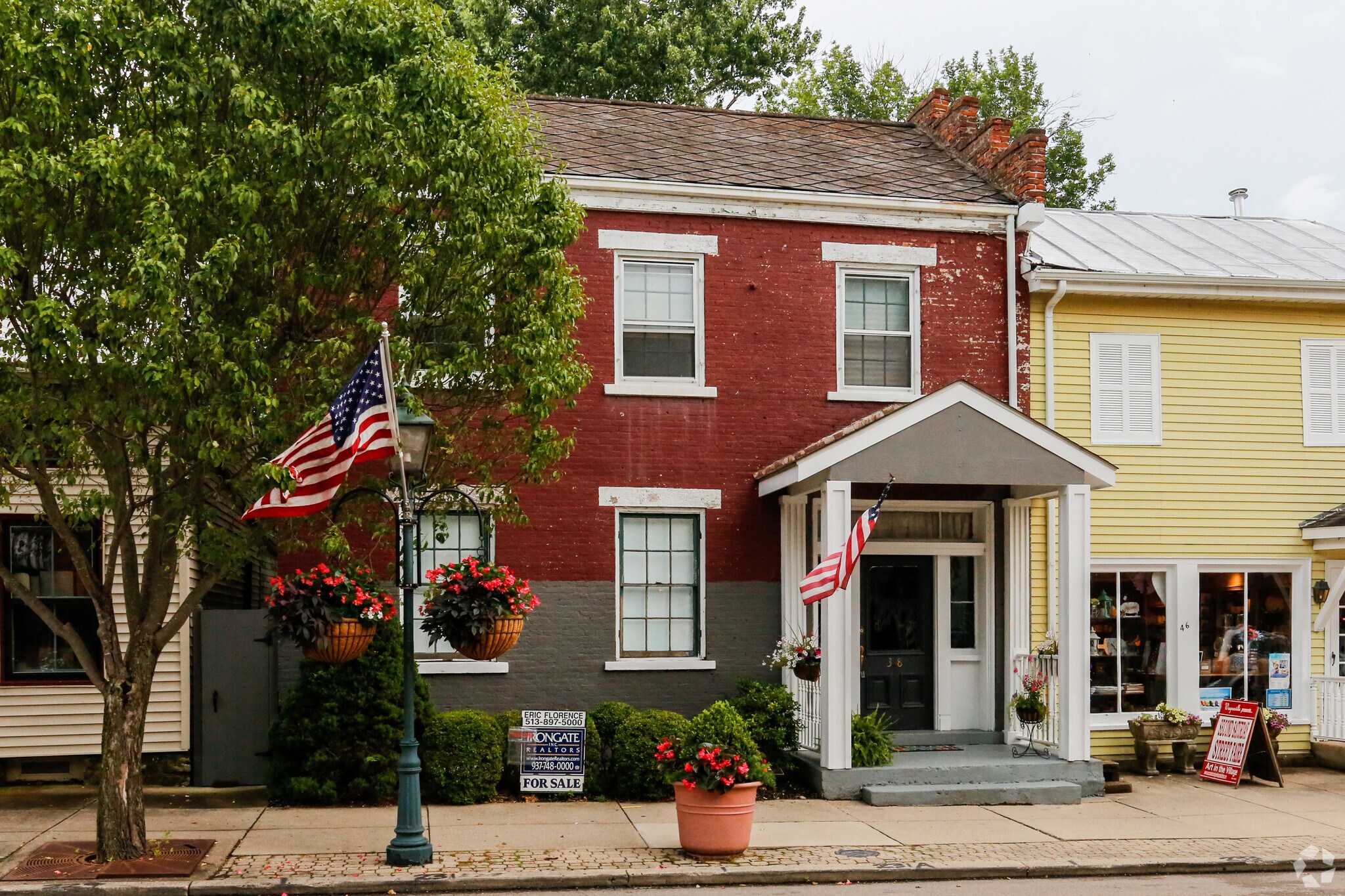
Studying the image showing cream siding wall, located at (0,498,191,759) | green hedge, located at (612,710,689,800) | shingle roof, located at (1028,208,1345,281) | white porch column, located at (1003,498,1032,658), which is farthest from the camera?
shingle roof, located at (1028,208,1345,281)

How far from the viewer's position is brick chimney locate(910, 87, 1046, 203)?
15617 millimetres

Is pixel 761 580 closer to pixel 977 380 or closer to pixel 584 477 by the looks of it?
pixel 584 477

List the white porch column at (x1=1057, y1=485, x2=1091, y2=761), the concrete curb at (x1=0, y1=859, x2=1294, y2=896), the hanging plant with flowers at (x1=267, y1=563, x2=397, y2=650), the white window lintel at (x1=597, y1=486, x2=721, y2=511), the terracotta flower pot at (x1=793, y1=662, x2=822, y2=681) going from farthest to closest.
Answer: the white window lintel at (x1=597, y1=486, x2=721, y2=511) → the white porch column at (x1=1057, y1=485, x2=1091, y2=761) → the terracotta flower pot at (x1=793, y1=662, x2=822, y2=681) → the hanging plant with flowers at (x1=267, y1=563, x2=397, y2=650) → the concrete curb at (x1=0, y1=859, x2=1294, y2=896)

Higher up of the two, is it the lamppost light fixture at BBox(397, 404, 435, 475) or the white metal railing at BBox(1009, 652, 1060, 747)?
the lamppost light fixture at BBox(397, 404, 435, 475)

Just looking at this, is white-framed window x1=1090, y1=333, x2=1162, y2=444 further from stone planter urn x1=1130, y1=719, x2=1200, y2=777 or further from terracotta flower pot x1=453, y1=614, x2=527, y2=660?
terracotta flower pot x1=453, y1=614, x2=527, y2=660

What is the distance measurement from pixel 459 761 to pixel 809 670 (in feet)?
11.9

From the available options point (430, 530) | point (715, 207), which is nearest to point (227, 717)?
point (430, 530)

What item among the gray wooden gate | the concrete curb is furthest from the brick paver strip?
the gray wooden gate

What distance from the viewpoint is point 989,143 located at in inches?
651

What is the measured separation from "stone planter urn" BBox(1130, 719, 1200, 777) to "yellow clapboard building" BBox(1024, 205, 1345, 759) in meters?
0.45

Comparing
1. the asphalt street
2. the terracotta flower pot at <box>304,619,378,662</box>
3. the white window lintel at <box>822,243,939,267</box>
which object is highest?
the white window lintel at <box>822,243,939,267</box>

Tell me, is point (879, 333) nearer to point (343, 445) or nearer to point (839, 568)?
point (839, 568)

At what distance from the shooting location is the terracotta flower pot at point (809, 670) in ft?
44.6

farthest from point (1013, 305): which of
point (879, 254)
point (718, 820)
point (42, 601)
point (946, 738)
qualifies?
point (42, 601)
